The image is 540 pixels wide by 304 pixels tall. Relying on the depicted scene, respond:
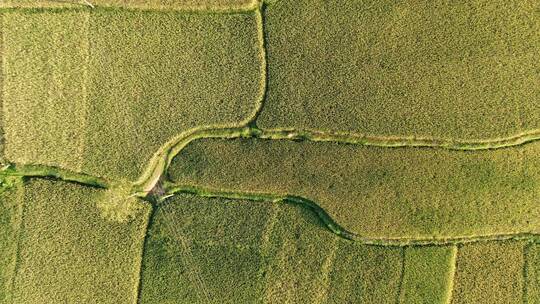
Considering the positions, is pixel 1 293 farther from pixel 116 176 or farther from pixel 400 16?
pixel 400 16

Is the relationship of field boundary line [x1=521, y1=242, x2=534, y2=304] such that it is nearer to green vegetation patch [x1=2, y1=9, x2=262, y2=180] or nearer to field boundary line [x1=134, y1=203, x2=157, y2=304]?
green vegetation patch [x1=2, y1=9, x2=262, y2=180]

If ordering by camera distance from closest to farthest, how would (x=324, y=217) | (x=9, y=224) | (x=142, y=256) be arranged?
(x=9, y=224) < (x=142, y=256) < (x=324, y=217)

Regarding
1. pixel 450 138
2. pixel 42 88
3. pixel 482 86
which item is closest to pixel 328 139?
pixel 450 138

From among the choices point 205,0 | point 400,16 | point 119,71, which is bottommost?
point 119,71

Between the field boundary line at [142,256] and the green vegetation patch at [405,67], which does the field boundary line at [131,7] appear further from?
the field boundary line at [142,256]

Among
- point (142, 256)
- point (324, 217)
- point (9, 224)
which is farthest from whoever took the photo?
point (324, 217)

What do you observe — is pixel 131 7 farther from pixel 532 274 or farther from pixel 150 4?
pixel 532 274

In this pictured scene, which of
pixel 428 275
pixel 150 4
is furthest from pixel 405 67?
pixel 150 4
